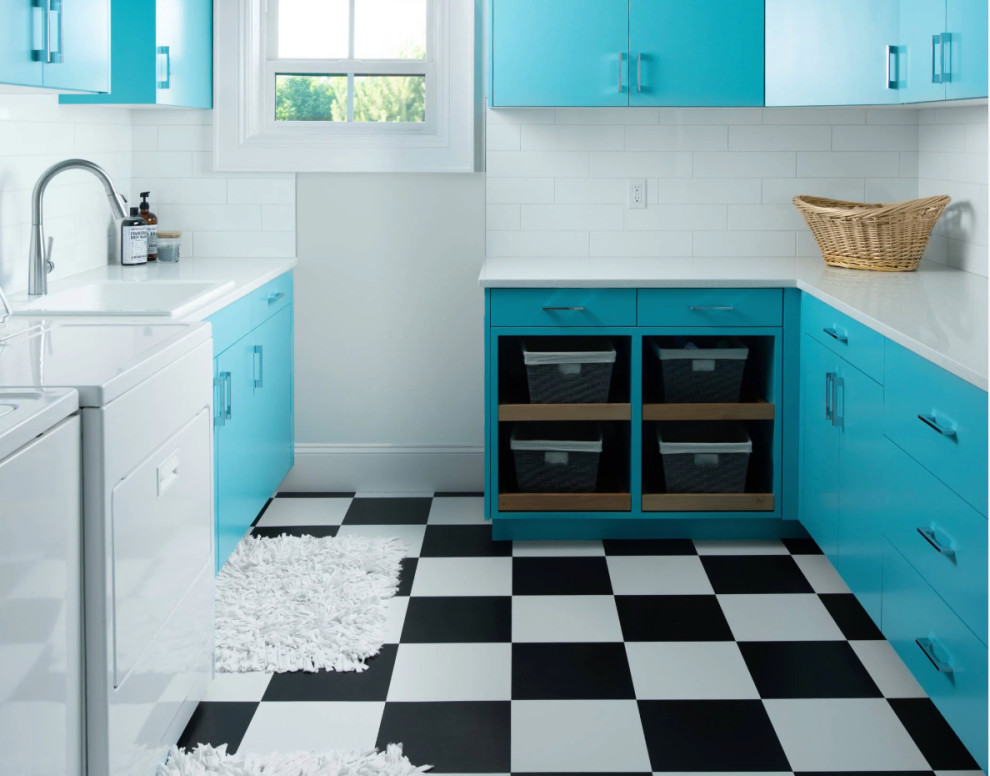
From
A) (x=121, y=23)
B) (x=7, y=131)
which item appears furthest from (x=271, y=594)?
(x=121, y=23)

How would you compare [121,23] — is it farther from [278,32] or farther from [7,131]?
[278,32]

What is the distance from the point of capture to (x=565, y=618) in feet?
9.79

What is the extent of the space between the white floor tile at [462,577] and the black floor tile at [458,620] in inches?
2.1

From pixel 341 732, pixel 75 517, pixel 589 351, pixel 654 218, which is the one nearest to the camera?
pixel 75 517

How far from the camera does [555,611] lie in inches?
119

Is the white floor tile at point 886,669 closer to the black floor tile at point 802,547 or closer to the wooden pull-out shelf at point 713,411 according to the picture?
the black floor tile at point 802,547

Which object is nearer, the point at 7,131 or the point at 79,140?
the point at 7,131

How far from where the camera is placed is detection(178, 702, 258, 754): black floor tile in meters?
2.34

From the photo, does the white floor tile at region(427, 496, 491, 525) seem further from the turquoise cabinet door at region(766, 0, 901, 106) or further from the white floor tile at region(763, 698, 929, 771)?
the turquoise cabinet door at region(766, 0, 901, 106)

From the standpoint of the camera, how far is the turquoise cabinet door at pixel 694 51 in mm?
3629

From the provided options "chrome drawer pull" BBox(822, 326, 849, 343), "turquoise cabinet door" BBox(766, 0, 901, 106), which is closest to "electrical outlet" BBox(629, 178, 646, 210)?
"turquoise cabinet door" BBox(766, 0, 901, 106)

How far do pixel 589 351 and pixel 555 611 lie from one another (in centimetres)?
87

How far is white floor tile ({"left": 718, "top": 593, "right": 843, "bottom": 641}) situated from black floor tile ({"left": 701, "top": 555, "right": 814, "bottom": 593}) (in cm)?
6

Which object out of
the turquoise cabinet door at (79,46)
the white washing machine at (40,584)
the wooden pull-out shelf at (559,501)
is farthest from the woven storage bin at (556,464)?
the white washing machine at (40,584)
